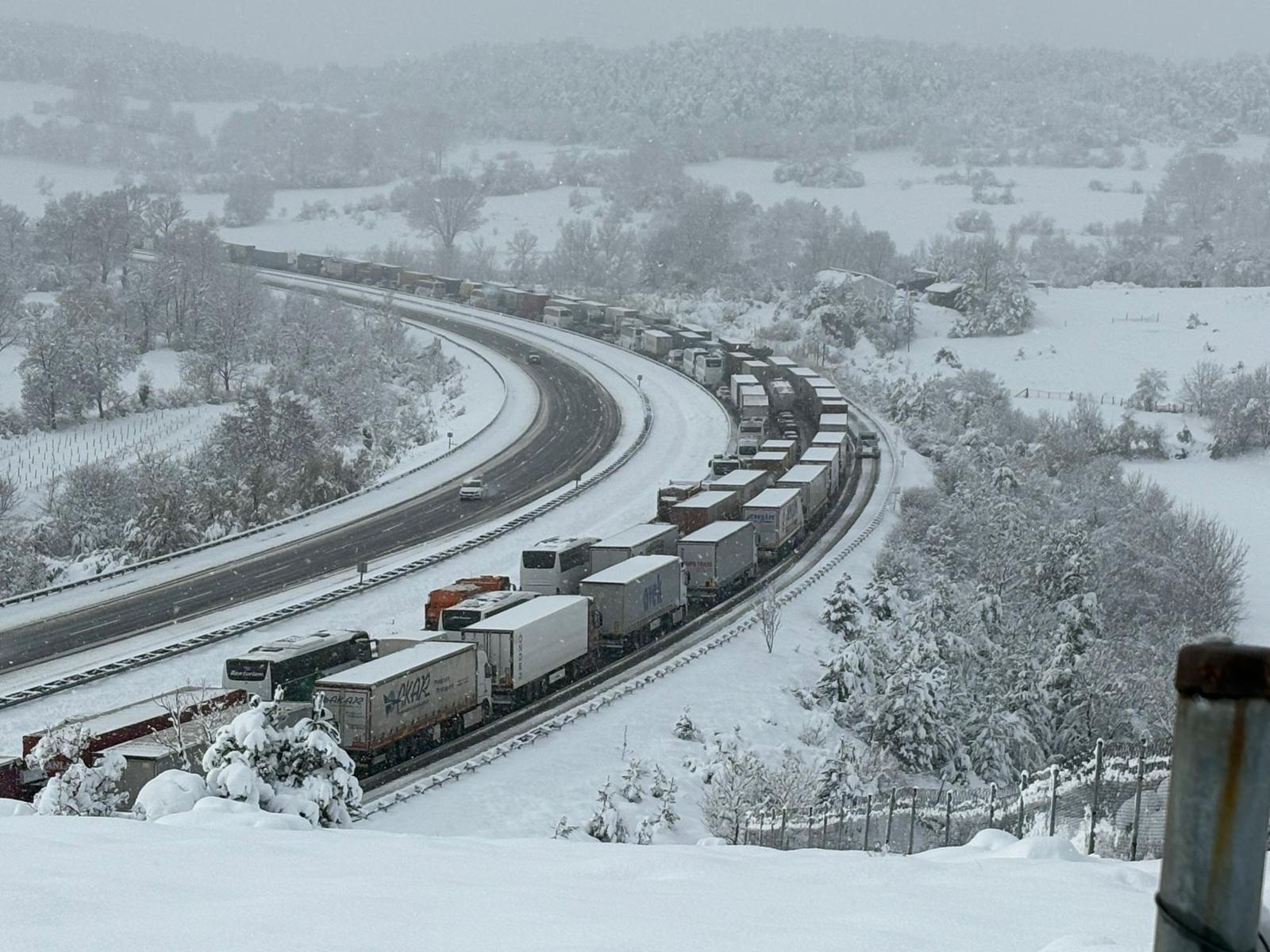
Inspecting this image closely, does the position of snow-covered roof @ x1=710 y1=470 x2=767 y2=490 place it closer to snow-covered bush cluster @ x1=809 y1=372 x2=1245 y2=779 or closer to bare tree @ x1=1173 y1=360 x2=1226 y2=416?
snow-covered bush cluster @ x1=809 y1=372 x2=1245 y2=779

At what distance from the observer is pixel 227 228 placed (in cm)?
19862

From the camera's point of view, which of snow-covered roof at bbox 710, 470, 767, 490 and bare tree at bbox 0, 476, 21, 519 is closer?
snow-covered roof at bbox 710, 470, 767, 490

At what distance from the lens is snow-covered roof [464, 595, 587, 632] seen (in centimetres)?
3703

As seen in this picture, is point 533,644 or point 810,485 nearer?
point 533,644

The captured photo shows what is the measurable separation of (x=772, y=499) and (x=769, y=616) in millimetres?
12393

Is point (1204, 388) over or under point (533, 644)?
over

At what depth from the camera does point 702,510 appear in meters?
54.5

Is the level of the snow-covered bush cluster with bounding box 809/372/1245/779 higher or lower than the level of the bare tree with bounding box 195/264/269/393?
lower

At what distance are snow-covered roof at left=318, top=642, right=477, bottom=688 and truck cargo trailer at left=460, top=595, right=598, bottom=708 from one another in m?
1.45

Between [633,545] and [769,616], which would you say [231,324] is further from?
[769,616]

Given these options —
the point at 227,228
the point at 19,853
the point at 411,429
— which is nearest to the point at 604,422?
the point at 411,429

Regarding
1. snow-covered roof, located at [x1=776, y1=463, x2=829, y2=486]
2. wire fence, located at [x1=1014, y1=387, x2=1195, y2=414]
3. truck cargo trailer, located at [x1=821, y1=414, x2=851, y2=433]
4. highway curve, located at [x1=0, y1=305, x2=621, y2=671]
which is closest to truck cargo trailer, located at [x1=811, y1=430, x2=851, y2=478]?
truck cargo trailer, located at [x1=821, y1=414, x2=851, y2=433]

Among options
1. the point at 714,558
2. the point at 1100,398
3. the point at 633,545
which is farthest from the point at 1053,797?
the point at 1100,398

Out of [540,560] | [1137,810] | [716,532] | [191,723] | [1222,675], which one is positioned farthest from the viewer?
[716,532]
